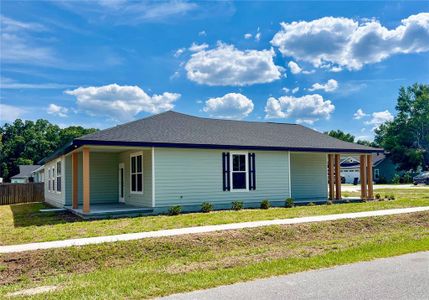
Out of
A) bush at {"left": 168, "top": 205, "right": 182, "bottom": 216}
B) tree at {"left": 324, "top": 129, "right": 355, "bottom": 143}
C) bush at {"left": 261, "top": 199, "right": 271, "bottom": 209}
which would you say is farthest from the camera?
tree at {"left": 324, "top": 129, "right": 355, "bottom": 143}

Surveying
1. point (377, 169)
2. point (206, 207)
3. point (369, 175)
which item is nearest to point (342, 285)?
point (206, 207)

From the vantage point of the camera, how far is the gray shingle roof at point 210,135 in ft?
49.4

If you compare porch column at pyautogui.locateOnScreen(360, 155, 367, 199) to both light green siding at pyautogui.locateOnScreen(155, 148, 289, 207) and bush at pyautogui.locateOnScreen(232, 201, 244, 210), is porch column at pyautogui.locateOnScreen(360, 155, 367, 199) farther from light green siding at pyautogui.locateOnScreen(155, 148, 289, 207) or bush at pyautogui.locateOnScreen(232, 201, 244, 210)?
bush at pyautogui.locateOnScreen(232, 201, 244, 210)

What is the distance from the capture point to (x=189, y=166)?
624 inches

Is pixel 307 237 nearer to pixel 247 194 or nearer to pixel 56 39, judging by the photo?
pixel 247 194

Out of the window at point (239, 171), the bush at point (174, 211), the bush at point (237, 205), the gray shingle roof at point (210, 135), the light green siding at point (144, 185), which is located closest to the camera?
the bush at point (174, 211)

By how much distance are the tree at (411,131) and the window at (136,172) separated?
40912 millimetres

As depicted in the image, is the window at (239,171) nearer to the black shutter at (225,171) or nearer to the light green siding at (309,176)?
the black shutter at (225,171)

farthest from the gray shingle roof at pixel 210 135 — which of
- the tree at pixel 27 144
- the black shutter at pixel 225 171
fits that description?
the tree at pixel 27 144

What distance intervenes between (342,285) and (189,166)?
1048 centimetres

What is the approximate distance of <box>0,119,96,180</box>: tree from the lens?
208 ft

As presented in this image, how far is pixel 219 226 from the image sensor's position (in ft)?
35.9

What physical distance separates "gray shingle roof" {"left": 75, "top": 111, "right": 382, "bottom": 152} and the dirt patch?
6234 mm

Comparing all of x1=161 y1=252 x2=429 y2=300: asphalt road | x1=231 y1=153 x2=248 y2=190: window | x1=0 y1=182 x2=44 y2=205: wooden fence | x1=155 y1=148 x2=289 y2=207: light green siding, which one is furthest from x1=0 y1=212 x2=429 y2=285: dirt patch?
x1=0 y1=182 x2=44 y2=205: wooden fence
